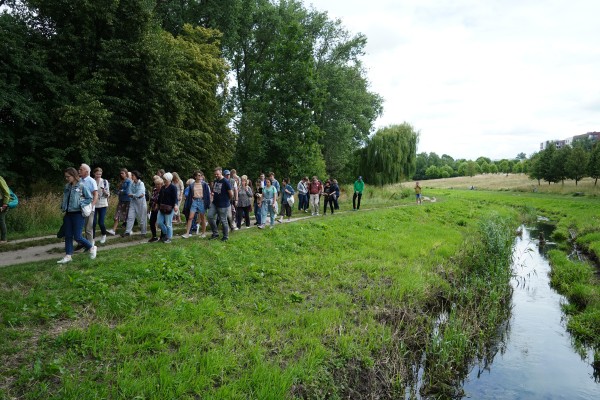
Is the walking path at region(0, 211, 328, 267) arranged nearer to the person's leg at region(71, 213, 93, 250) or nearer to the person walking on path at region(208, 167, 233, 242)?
the person's leg at region(71, 213, 93, 250)

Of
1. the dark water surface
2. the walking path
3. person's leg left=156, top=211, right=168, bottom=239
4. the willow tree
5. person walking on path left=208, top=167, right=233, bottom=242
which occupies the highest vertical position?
the willow tree

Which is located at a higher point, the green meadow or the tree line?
the tree line

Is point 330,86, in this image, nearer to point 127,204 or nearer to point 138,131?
point 138,131

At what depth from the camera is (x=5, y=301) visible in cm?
552

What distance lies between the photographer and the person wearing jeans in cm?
977

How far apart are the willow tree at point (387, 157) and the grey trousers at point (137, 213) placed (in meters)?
30.0

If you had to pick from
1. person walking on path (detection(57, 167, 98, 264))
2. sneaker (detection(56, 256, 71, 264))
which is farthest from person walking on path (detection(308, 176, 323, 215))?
sneaker (detection(56, 256, 71, 264))

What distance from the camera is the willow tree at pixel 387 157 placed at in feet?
124

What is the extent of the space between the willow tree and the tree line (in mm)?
9460

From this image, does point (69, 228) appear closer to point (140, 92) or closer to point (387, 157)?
point (140, 92)

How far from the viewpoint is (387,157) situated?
3772cm

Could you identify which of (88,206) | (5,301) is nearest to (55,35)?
(88,206)

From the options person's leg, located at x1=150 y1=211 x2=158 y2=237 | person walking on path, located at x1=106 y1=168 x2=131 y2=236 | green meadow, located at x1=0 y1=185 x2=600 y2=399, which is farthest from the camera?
person walking on path, located at x1=106 y1=168 x2=131 y2=236

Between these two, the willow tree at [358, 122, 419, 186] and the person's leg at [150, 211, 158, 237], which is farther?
the willow tree at [358, 122, 419, 186]
